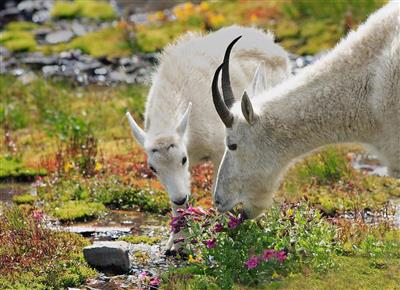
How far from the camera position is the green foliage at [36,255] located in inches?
347

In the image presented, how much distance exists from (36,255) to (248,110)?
2804mm

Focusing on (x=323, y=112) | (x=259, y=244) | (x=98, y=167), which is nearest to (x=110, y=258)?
(x=259, y=244)

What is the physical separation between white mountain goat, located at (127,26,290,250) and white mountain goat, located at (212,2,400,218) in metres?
0.51

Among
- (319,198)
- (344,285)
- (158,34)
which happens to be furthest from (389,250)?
(158,34)

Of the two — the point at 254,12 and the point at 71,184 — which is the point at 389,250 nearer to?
the point at 71,184

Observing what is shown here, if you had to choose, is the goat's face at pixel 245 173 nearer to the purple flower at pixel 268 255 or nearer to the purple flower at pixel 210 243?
the purple flower at pixel 210 243

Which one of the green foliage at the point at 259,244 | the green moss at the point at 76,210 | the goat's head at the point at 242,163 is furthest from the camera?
the green moss at the point at 76,210

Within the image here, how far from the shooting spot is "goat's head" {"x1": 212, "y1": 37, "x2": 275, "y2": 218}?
8578mm

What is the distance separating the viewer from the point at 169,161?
964cm

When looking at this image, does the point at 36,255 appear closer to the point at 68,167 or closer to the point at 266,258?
the point at 266,258

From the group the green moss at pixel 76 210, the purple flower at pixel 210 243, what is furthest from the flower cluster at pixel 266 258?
the green moss at pixel 76 210

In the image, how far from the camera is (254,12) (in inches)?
973

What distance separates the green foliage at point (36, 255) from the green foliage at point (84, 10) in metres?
18.9

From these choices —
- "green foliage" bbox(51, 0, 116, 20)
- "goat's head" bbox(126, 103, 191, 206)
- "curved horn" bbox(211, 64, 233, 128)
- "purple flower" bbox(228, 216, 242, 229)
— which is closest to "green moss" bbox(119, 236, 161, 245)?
"goat's head" bbox(126, 103, 191, 206)
